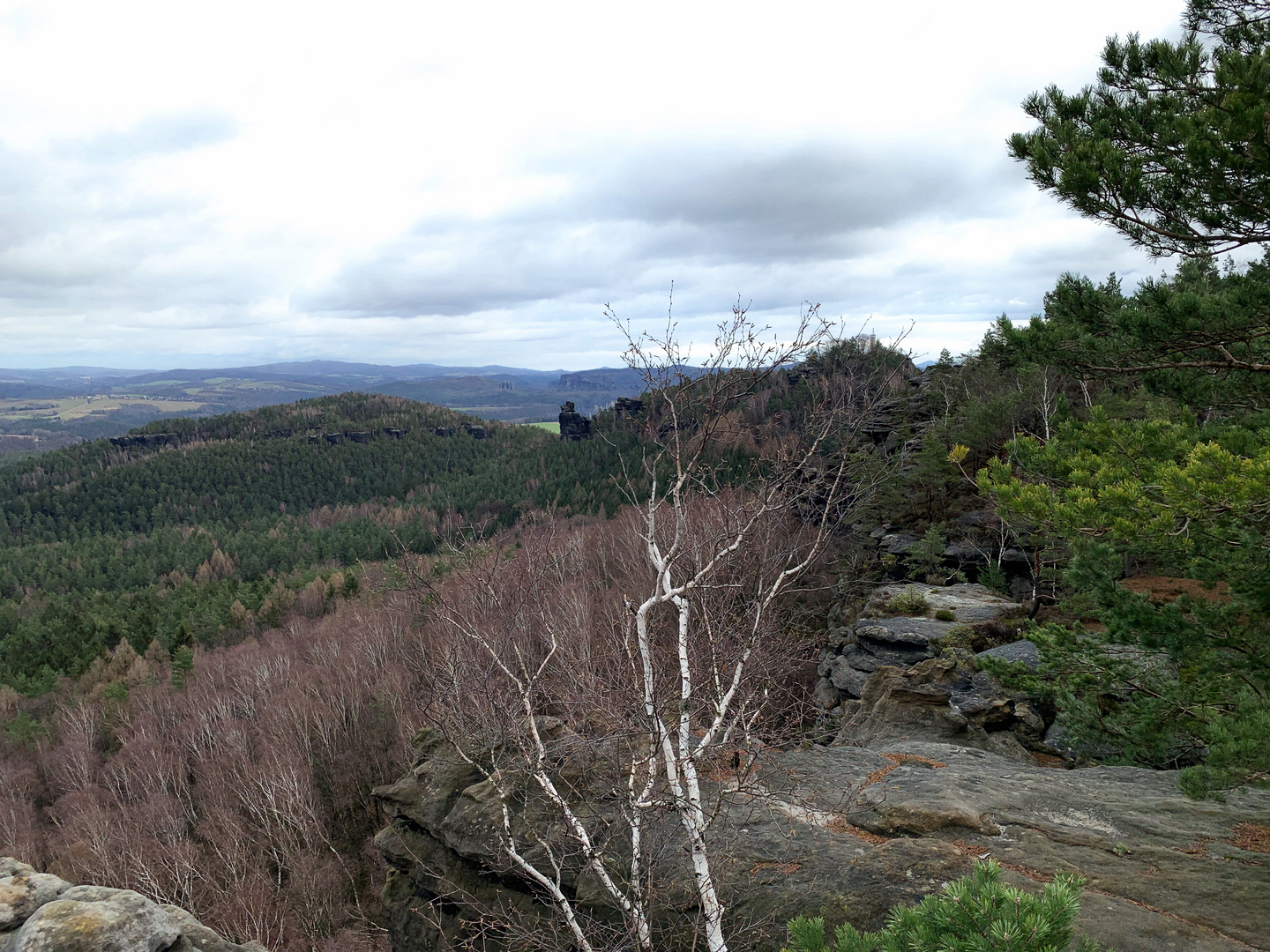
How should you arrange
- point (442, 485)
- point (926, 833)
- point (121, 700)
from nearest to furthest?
1. point (926, 833)
2. point (121, 700)
3. point (442, 485)

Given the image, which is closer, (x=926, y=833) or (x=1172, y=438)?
(x=1172, y=438)

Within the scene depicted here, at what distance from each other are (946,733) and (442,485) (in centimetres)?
15278

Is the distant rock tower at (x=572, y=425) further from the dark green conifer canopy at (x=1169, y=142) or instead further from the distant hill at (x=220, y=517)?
the dark green conifer canopy at (x=1169, y=142)

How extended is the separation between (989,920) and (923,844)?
5.81 meters

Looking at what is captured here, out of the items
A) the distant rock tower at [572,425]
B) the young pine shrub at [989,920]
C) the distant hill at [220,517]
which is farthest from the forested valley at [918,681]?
the distant rock tower at [572,425]

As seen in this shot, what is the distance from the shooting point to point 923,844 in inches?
320

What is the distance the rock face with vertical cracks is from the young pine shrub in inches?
142

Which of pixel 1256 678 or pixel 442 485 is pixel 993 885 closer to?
pixel 1256 678

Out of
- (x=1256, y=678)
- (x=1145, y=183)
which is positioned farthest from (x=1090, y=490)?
(x=1256, y=678)

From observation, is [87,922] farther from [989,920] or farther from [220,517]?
[220,517]

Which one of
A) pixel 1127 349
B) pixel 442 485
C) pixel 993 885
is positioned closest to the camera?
pixel 993 885

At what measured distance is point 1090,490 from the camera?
20.5 ft

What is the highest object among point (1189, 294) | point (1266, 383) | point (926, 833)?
point (1189, 294)

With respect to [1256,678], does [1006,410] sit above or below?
above
